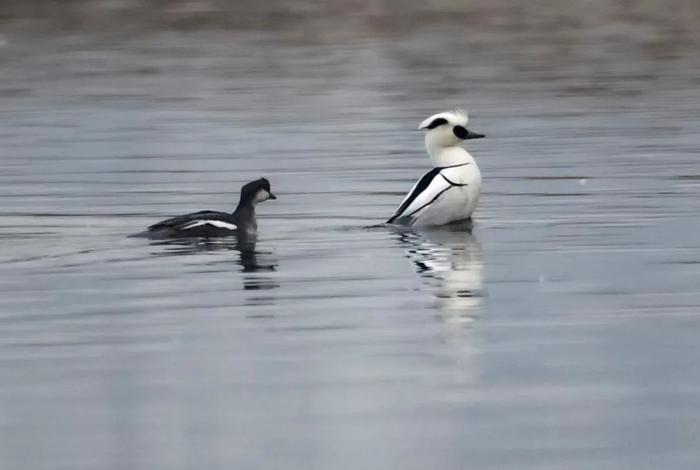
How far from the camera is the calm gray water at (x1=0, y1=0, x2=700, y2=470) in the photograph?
913cm

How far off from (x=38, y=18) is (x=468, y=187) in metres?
32.6

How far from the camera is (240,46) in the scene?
136ft

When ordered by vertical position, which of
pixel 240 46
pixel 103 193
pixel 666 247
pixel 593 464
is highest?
pixel 240 46

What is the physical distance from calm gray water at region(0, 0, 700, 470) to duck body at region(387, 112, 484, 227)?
0.29 m

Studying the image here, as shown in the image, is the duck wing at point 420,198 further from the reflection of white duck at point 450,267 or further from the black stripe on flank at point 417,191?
the reflection of white duck at point 450,267

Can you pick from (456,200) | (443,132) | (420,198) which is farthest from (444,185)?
(443,132)

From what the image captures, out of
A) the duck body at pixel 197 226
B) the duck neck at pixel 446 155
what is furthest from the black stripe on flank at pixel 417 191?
the duck body at pixel 197 226

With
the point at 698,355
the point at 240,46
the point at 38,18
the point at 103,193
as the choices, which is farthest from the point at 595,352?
the point at 38,18

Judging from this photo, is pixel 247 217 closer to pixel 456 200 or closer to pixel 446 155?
pixel 456 200

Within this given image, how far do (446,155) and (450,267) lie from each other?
353 cm

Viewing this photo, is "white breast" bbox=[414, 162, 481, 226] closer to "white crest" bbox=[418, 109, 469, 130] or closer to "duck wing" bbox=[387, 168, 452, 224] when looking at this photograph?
"duck wing" bbox=[387, 168, 452, 224]

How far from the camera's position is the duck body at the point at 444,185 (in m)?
17.0

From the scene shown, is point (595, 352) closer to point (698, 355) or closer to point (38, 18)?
point (698, 355)

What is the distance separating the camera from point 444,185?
17.3 meters
